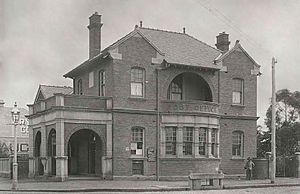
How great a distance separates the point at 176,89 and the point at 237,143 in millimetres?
6097

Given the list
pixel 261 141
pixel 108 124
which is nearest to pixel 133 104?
pixel 108 124

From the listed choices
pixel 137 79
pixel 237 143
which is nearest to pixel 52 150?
pixel 137 79

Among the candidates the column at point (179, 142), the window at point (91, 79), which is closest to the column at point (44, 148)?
the window at point (91, 79)

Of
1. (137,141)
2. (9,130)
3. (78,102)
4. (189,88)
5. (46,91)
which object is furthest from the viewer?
(9,130)

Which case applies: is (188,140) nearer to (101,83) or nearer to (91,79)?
(101,83)

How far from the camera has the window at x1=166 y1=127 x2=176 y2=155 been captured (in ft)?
110

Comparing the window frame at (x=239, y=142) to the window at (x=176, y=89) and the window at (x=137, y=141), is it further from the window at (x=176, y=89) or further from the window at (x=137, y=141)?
the window at (x=137, y=141)

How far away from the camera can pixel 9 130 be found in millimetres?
63969

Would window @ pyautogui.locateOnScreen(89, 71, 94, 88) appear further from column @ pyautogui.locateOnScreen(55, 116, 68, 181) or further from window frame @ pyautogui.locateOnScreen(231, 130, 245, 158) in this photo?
window frame @ pyautogui.locateOnScreen(231, 130, 245, 158)

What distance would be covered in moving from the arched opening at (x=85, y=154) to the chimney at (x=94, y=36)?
5.70 metres

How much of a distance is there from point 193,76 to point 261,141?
19.8 meters

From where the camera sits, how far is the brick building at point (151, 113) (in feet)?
105

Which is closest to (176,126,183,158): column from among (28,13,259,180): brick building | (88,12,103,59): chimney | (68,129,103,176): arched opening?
(28,13,259,180): brick building

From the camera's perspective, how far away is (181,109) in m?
33.2
